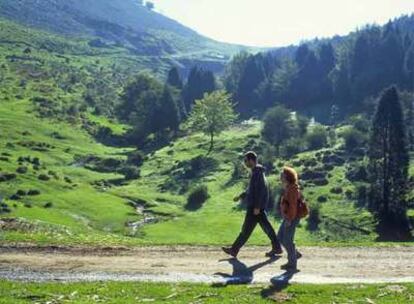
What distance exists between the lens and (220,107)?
16525 cm

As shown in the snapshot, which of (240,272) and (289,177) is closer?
(289,177)

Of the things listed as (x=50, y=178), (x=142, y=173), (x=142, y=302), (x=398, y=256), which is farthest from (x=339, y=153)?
(x=142, y=302)

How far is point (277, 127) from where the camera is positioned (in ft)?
520

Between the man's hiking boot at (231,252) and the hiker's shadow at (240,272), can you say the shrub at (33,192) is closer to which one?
the man's hiking boot at (231,252)

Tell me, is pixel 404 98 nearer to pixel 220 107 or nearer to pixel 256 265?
pixel 220 107

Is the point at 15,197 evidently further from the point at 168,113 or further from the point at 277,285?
the point at 168,113

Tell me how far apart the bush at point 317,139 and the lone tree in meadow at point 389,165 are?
52.2 m

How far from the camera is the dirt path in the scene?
2262 centimetres

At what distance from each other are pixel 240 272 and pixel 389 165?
8128 centimetres

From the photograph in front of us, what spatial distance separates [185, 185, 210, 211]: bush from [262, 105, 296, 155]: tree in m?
48.0

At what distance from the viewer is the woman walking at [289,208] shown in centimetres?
2211

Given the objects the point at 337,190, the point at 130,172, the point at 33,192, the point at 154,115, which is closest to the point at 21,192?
the point at 33,192

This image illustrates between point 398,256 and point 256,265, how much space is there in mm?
6680

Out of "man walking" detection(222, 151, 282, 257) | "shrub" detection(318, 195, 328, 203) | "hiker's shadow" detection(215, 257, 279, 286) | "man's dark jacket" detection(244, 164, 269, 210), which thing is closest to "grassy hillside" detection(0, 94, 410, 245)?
"shrub" detection(318, 195, 328, 203)
